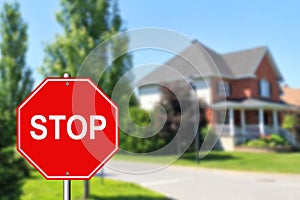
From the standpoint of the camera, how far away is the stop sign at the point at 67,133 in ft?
5.38

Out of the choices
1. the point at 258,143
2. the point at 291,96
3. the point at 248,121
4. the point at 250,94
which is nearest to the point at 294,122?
the point at 258,143

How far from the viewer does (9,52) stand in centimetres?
2755

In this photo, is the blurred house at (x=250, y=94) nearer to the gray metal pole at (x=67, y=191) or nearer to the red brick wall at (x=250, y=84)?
the red brick wall at (x=250, y=84)

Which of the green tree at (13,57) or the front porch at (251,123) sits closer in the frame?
the green tree at (13,57)

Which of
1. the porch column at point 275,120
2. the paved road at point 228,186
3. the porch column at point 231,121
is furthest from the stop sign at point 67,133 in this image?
the porch column at point 275,120

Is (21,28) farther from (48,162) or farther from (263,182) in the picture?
(48,162)

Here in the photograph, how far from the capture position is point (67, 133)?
1640 mm

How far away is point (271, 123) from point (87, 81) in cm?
3454

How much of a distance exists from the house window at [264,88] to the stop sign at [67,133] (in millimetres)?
32620

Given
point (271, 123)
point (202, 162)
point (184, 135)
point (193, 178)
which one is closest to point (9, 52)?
point (202, 162)

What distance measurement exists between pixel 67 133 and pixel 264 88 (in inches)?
1324

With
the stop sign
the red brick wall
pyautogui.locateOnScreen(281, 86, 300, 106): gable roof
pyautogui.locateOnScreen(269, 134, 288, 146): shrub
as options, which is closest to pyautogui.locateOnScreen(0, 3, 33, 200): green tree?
the red brick wall

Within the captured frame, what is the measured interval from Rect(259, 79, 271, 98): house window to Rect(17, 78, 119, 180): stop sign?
32.6 metres

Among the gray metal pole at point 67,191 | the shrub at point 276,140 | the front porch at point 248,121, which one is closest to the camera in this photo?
the gray metal pole at point 67,191
